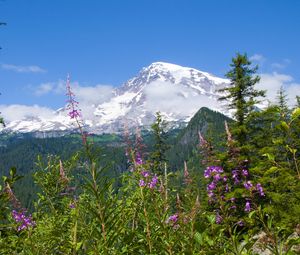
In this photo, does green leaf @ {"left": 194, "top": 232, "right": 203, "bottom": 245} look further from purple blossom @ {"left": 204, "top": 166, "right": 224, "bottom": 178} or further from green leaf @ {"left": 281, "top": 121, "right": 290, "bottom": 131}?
purple blossom @ {"left": 204, "top": 166, "right": 224, "bottom": 178}

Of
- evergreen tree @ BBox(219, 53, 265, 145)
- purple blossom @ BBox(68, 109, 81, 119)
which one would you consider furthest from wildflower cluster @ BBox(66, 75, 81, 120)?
evergreen tree @ BBox(219, 53, 265, 145)

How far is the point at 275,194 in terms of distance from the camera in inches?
926

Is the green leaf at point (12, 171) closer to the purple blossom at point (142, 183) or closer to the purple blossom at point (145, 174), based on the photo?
the purple blossom at point (142, 183)

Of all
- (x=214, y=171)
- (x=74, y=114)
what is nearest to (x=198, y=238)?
(x=74, y=114)

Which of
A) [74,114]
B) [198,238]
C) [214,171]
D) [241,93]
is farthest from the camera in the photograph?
[241,93]

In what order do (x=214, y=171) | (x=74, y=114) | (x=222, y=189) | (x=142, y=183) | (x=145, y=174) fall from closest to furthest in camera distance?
(x=74, y=114) → (x=142, y=183) → (x=222, y=189) → (x=145, y=174) → (x=214, y=171)

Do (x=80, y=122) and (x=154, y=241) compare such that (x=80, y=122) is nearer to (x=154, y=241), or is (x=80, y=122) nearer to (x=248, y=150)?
(x=154, y=241)

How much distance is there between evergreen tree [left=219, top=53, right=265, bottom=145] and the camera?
92.4 feet

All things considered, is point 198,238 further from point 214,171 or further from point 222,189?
point 214,171

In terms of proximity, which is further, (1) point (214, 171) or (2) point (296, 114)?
(1) point (214, 171)

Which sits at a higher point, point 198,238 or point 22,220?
point 198,238

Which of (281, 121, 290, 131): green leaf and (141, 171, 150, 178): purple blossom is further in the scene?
(141, 171, 150, 178): purple blossom

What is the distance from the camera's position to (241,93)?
95.6 ft

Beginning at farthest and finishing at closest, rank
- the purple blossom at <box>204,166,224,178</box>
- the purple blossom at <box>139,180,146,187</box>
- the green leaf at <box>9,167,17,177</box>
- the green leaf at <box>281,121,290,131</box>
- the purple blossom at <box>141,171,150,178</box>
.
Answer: the purple blossom at <box>204,166,224,178</box>
the purple blossom at <box>141,171,150,178</box>
the purple blossom at <box>139,180,146,187</box>
the green leaf at <box>9,167,17,177</box>
the green leaf at <box>281,121,290,131</box>
